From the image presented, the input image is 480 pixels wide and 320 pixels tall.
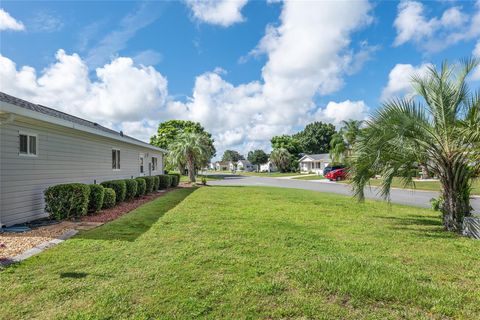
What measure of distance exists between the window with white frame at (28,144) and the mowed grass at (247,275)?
309 cm

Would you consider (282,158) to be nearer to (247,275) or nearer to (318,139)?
(318,139)

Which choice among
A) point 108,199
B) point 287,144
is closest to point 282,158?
point 287,144

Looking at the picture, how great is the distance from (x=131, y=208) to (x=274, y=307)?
8124 millimetres

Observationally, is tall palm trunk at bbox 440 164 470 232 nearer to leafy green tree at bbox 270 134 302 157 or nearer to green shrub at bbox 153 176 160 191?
green shrub at bbox 153 176 160 191

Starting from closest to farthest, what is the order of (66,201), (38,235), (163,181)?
(38,235) → (66,201) → (163,181)

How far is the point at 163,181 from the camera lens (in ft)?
61.5

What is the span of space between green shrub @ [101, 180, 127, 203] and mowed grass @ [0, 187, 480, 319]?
169 inches

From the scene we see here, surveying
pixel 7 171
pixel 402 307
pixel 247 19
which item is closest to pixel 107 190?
pixel 7 171

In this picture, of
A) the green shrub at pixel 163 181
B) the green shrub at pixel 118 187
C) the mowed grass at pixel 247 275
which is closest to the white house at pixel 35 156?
the green shrub at pixel 118 187

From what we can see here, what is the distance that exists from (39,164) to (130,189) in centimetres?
452

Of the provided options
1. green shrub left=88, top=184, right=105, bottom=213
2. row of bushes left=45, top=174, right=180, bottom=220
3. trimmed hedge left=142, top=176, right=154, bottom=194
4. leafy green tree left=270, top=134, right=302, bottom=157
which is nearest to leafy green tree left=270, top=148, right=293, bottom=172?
leafy green tree left=270, top=134, right=302, bottom=157

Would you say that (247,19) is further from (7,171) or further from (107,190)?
(7,171)

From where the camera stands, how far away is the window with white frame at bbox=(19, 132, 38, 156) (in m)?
7.15

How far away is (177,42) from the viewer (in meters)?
13.2
